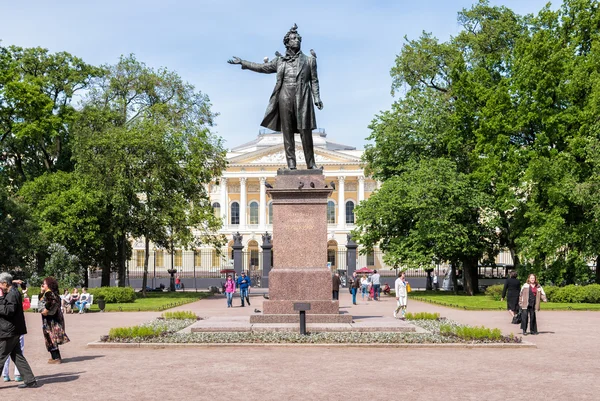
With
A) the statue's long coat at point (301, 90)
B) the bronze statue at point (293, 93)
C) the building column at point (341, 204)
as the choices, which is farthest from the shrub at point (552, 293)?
the building column at point (341, 204)

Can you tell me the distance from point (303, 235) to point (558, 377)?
21.0 feet

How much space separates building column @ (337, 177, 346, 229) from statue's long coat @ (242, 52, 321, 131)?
222 feet

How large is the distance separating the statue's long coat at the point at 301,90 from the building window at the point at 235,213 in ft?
231

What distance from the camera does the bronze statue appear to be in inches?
632

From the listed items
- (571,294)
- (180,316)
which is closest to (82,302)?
(180,316)

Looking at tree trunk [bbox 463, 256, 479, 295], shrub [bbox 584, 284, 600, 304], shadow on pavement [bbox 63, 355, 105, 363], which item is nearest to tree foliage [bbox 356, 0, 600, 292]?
tree trunk [bbox 463, 256, 479, 295]

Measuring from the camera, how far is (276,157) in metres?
85.3

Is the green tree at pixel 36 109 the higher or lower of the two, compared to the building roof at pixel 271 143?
lower

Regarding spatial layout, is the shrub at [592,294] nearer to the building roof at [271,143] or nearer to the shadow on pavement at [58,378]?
the shadow on pavement at [58,378]

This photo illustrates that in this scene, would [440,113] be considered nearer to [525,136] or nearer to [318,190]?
[525,136]

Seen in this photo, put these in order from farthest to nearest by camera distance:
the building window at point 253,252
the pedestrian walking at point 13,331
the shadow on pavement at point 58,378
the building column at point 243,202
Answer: the building column at point 243,202
the building window at point 253,252
the shadow on pavement at point 58,378
the pedestrian walking at point 13,331

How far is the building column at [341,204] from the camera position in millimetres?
84125

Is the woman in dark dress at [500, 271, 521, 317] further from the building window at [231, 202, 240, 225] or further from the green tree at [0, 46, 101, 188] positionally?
the building window at [231, 202, 240, 225]

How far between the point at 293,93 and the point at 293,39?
126 cm
